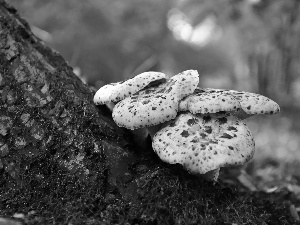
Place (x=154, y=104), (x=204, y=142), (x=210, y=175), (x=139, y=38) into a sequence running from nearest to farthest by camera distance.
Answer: (x=204, y=142) → (x=154, y=104) → (x=210, y=175) → (x=139, y=38)

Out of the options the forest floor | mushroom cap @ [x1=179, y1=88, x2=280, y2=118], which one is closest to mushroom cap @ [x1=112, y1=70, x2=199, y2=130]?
mushroom cap @ [x1=179, y1=88, x2=280, y2=118]

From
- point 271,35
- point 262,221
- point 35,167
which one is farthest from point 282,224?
point 271,35

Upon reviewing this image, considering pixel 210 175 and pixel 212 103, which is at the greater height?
pixel 212 103

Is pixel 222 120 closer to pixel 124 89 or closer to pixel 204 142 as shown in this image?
pixel 204 142

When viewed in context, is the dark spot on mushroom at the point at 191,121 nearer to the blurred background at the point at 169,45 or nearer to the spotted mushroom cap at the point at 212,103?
the spotted mushroom cap at the point at 212,103

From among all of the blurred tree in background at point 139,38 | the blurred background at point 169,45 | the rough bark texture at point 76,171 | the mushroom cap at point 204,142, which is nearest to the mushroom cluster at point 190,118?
the mushroom cap at point 204,142

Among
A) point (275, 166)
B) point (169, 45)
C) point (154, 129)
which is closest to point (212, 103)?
point (154, 129)

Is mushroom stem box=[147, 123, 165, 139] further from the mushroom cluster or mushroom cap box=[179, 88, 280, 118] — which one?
mushroom cap box=[179, 88, 280, 118]
